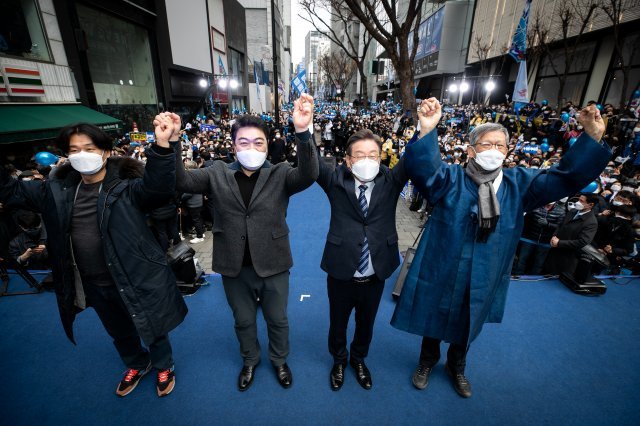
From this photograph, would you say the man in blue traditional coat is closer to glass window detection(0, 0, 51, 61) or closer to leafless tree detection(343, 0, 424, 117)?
leafless tree detection(343, 0, 424, 117)

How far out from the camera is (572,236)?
13.5 ft

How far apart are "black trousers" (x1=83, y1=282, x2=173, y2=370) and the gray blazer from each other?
33.4 inches

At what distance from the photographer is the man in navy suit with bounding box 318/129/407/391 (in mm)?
2170

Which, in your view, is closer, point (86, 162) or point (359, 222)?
point (86, 162)

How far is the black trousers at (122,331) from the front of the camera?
221 centimetres

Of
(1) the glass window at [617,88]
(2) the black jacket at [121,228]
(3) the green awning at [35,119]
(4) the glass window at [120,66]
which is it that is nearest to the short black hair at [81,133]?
(2) the black jacket at [121,228]

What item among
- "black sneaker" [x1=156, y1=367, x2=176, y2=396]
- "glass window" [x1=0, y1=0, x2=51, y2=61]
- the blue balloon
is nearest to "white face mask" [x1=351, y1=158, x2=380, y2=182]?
"black sneaker" [x1=156, y1=367, x2=176, y2=396]

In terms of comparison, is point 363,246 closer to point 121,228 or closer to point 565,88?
point 121,228

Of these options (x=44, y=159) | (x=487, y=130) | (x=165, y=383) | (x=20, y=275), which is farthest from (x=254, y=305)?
(x=44, y=159)

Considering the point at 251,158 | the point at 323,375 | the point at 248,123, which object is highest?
the point at 248,123

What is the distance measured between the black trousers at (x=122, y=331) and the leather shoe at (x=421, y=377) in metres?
2.22

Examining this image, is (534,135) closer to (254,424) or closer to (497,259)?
(497,259)

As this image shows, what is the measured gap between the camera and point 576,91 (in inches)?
675

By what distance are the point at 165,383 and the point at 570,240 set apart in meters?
5.23
